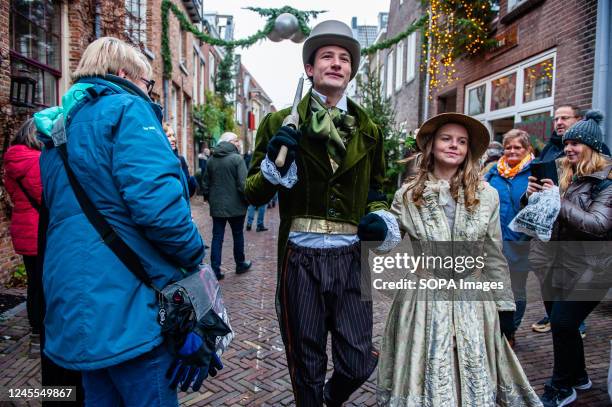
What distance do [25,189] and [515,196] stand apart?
13.3 feet

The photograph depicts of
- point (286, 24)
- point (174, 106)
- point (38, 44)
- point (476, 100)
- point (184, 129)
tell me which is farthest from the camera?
point (184, 129)

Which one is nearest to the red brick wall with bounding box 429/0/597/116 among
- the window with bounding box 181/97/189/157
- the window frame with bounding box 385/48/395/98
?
the window frame with bounding box 385/48/395/98

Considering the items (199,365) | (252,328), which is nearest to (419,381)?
(199,365)

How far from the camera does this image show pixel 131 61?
6.24 feet

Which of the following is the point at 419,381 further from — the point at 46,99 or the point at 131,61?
the point at 46,99

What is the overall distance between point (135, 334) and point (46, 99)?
6550 mm

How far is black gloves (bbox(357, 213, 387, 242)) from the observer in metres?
2.13

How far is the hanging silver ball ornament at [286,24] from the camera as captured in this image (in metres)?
8.28

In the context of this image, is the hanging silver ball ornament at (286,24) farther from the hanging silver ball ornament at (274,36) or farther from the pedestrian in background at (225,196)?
the pedestrian in background at (225,196)

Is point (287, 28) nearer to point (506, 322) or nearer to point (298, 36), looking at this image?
point (298, 36)

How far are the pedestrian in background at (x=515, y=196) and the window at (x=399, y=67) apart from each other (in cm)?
1403

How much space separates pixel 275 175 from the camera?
2.08m

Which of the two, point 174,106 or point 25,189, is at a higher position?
point 174,106

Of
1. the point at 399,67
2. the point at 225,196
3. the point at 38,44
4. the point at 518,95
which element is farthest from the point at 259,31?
the point at 399,67
